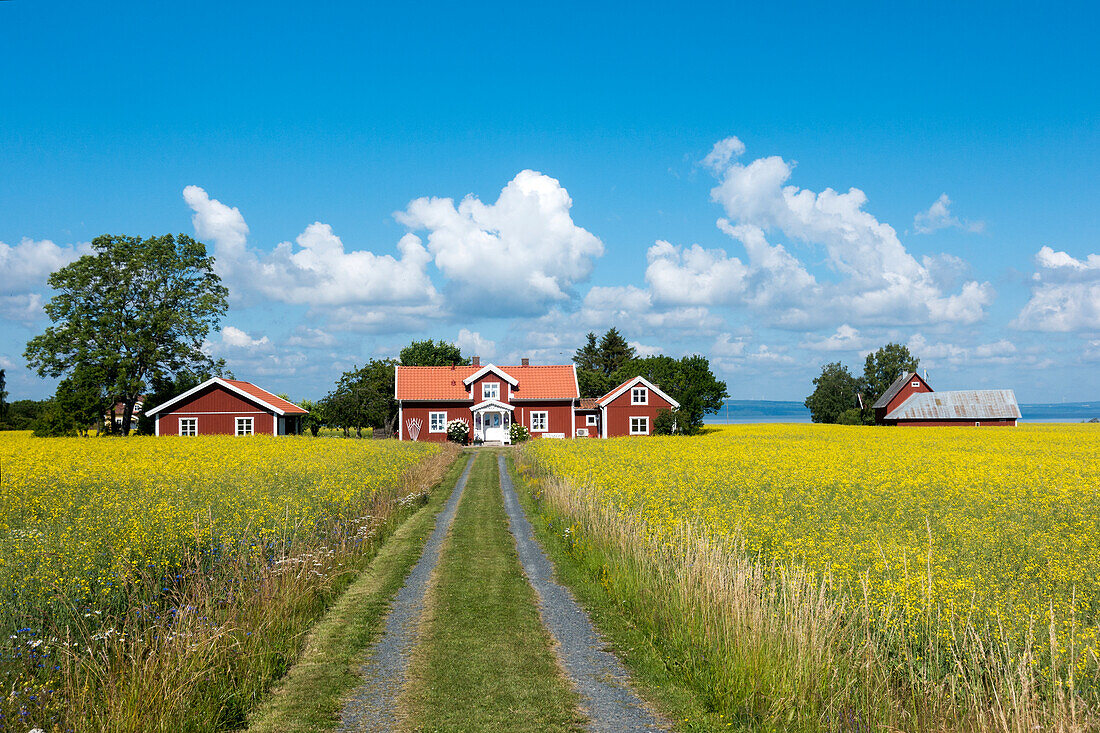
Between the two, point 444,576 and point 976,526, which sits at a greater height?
point 976,526

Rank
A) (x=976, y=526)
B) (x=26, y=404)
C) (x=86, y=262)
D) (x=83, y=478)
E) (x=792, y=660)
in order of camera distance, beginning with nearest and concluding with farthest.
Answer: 1. (x=792, y=660)
2. (x=976, y=526)
3. (x=83, y=478)
4. (x=86, y=262)
5. (x=26, y=404)

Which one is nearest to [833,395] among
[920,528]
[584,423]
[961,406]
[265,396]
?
[961,406]

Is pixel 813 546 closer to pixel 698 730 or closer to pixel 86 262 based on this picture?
pixel 698 730

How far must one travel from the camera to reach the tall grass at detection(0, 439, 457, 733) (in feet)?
19.5

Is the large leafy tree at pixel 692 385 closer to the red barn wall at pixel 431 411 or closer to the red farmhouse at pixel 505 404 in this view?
the red farmhouse at pixel 505 404

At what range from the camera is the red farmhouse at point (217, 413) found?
174 ft

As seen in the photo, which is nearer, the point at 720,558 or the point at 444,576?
the point at 720,558

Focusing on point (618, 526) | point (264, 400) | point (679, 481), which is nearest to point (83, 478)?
Answer: point (618, 526)

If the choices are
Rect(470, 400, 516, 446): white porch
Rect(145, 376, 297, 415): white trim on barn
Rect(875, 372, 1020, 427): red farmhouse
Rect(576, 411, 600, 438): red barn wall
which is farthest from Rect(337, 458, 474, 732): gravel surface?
Rect(875, 372, 1020, 427): red farmhouse

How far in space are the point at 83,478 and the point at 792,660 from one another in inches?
599

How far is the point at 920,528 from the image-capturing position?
10461mm

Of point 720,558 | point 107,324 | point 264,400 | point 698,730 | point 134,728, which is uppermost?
point 107,324

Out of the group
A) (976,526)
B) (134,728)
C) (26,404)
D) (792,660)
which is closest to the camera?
(134,728)

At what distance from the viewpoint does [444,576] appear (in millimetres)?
12820
